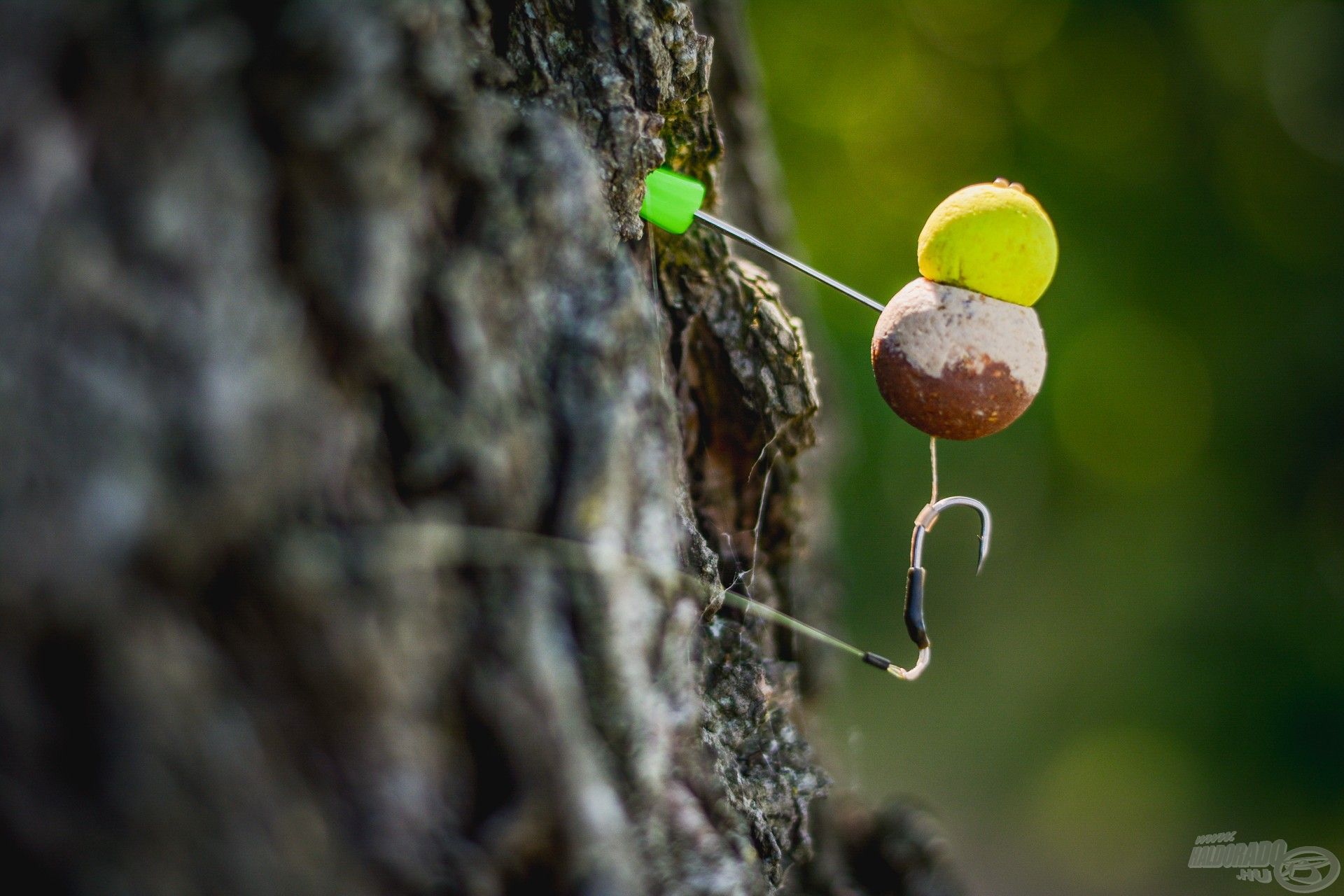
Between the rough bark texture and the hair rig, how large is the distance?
248 millimetres

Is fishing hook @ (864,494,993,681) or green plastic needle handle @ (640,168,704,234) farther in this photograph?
fishing hook @ (864,494,993,681)

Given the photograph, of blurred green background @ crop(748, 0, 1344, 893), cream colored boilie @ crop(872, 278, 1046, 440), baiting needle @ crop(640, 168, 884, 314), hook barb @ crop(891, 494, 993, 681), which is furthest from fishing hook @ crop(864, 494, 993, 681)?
blurred green background @ crop(748, 0, 1344, 893)

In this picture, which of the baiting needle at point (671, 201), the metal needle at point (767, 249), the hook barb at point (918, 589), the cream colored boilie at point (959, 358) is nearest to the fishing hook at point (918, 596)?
the hook barb at point (918, 589)

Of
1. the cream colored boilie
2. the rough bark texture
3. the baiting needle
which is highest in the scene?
the baiting needle

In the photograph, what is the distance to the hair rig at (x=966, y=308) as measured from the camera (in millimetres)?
817

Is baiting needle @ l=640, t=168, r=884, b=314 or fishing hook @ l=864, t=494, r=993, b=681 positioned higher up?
baiting needle @ l=640, t=168, r=884, b=314

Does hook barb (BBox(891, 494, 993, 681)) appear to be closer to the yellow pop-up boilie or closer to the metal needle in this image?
the yellow pop-up boilie

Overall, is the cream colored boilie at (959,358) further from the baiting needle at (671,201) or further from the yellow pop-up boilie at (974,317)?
the baiting needle at (671,201)

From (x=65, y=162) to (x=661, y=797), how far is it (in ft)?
1.75

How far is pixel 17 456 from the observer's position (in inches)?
17.0

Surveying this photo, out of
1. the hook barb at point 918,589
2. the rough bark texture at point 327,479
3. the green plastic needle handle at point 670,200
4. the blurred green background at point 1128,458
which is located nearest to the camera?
the rough bark texture at point 327,479

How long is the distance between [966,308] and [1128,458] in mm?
2174

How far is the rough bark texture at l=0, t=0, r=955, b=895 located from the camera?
17.4 inches

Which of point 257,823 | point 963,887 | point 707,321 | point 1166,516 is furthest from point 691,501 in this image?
point 1166,516
